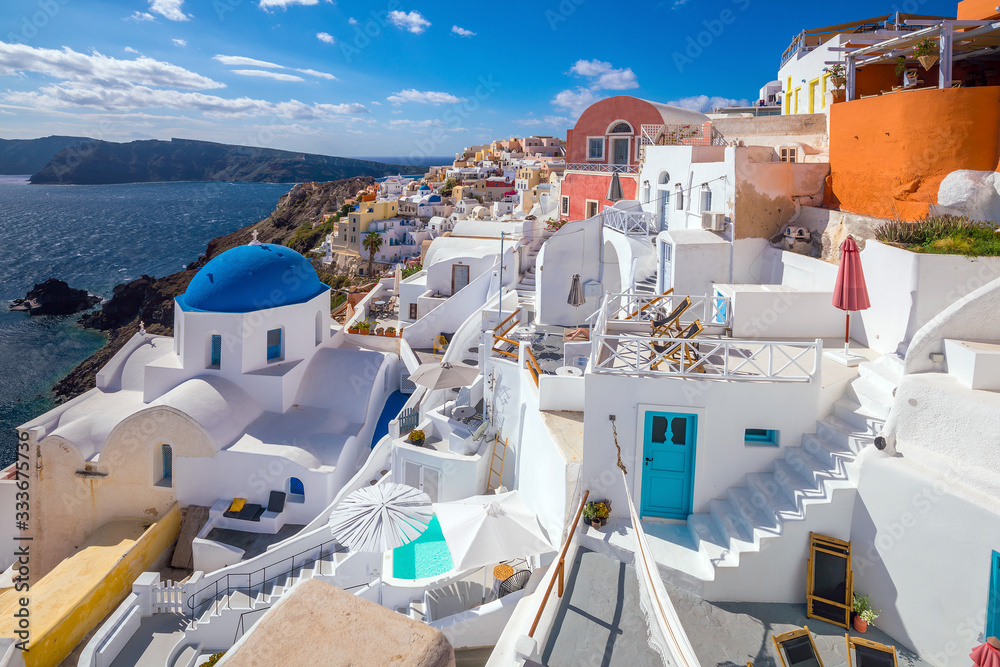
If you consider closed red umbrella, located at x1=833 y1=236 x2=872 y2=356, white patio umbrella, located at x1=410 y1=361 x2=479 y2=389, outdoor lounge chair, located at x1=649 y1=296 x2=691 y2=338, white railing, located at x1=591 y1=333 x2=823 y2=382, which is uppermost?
closed red umbrella, located at x1=833 y1=236 x2=872 y2=356

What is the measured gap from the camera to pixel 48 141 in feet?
494

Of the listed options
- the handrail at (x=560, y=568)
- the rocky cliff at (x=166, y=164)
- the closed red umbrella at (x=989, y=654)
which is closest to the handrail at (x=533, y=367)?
the handrail at (x=560, y=568)

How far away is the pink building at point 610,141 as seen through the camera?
64.6ft

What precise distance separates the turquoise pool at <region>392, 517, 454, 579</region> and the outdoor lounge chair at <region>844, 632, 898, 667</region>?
665 centimetres

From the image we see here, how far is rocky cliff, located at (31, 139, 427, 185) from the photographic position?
5650 inches

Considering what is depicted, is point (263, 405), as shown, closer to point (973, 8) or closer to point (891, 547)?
point (891, 547)

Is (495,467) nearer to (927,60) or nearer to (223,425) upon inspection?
(223,425)

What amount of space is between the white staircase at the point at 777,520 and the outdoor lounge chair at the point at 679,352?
1.76m

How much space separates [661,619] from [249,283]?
47.9 ft

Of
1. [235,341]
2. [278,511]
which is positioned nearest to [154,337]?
[235,341]

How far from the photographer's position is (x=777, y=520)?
701cm

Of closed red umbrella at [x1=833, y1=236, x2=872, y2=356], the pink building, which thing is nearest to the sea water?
the pink building

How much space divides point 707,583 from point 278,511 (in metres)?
10.5

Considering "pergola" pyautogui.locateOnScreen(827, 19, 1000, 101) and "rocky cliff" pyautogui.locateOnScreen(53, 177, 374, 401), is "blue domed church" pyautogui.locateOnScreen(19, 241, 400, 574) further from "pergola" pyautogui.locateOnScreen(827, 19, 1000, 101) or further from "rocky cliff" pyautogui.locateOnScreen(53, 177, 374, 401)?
"rocky cliff" pyautogui.locateOnScreen(53, 177, 374, 401)
